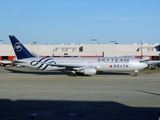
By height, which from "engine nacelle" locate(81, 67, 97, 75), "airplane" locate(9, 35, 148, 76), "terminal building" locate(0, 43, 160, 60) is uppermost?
"terminal building" locate(0, 43, 160, 60)

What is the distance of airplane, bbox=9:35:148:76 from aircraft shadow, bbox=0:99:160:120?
26072mm

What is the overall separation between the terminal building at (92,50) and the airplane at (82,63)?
46946 millimetres

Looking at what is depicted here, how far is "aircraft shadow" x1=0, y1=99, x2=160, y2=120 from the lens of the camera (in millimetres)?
15492

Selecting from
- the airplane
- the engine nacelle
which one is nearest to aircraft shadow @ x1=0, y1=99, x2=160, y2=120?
the engine nacelle

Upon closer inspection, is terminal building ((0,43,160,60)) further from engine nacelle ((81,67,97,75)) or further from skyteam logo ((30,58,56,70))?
engine nacelle ((81,67,97,75))

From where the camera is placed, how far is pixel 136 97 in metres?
23.3

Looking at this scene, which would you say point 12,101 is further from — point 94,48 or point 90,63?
point 94,48

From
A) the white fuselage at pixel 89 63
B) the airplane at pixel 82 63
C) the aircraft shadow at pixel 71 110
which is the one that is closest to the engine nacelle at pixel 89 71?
the airplane at pixel 82 63

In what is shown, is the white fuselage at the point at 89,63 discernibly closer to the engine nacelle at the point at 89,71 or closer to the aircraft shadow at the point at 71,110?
the engine nacelle at the point at 89,71

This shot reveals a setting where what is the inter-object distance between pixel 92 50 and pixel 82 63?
53.6 meters

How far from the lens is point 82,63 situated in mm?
49938

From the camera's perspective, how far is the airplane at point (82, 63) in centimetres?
4853

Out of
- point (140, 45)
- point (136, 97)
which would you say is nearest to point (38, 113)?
point (136, 97)

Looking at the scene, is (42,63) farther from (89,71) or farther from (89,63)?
(89,71)
